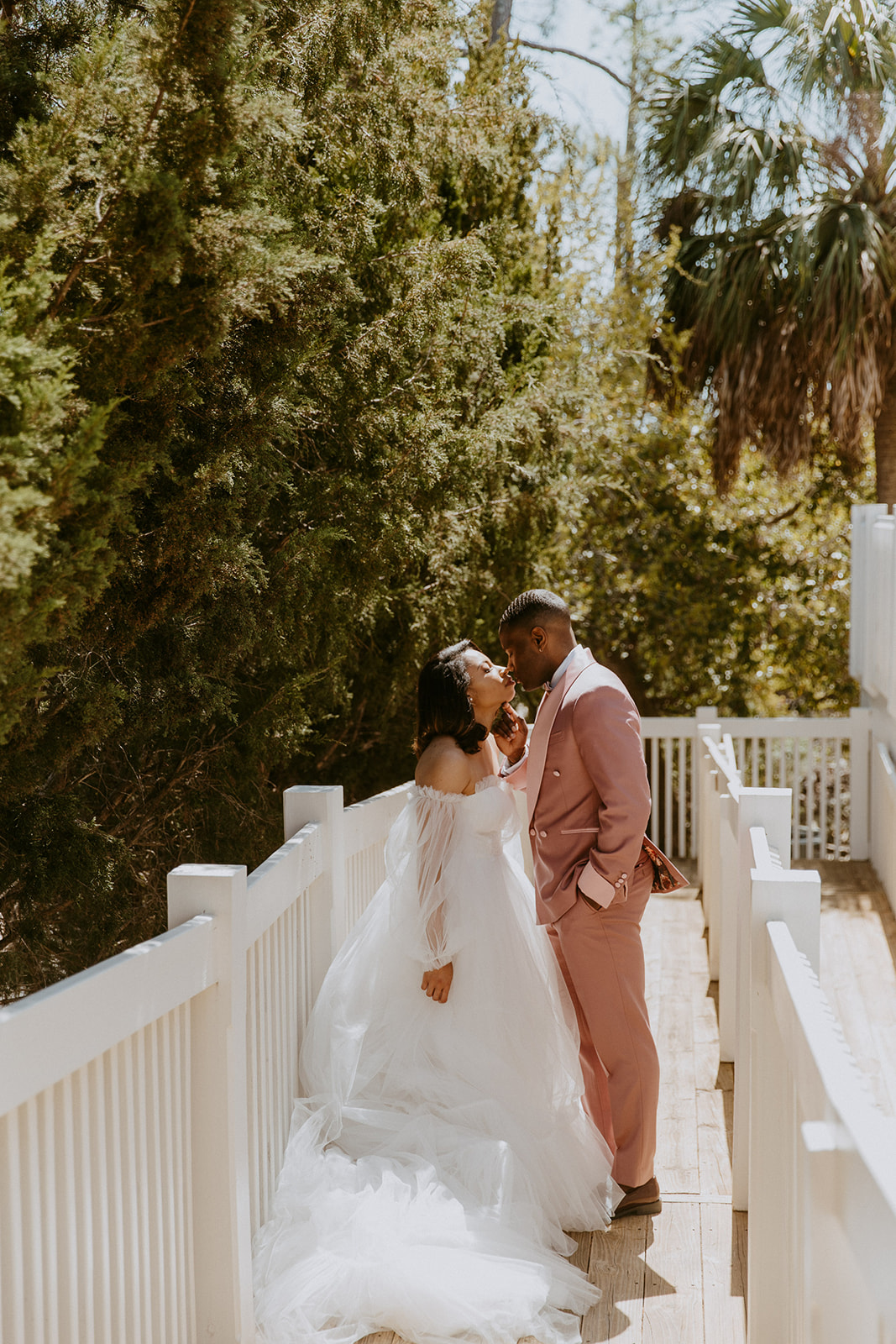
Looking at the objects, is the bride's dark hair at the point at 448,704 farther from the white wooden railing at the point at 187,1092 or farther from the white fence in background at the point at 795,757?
the white fence in background at the point at 795,757

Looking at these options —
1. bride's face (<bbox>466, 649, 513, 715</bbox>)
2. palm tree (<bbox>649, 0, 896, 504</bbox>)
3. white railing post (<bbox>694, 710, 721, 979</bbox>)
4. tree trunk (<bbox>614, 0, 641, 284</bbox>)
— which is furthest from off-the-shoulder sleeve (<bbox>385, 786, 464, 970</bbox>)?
tree trunk (<bbox>614, 0, 641, 284</bbox>)

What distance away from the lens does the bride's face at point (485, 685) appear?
3.94 m

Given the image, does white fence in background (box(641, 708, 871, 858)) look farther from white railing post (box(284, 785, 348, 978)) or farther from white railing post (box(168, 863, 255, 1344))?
white railing post (box(168, 863, 255, 1344))

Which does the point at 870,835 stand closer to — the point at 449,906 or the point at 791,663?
the point at 791,663

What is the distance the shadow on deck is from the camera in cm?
316

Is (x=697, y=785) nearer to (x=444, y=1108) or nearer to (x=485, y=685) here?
(x=485, y=685)

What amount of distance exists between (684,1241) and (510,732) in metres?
1.74

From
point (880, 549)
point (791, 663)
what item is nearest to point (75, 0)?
point (880, 549)

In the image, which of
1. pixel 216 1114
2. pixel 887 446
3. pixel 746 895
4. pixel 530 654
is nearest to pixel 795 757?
pixel 887 446

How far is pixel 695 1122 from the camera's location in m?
4.54

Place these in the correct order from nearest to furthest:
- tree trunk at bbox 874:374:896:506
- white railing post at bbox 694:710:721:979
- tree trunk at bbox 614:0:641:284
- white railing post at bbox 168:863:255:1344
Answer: white railing post at bbox 168:863:255:1344
white railing post at bbox 694:710:721:979
tree trunk at bbox 874:374:896:506
tree trunk at bbox 614:0:641:284

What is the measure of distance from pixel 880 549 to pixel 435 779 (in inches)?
225

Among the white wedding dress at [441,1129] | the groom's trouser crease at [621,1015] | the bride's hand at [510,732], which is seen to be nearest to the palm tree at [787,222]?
the bride's hand at [510,732]

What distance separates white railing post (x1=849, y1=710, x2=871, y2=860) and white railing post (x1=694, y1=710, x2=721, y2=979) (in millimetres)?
1916
